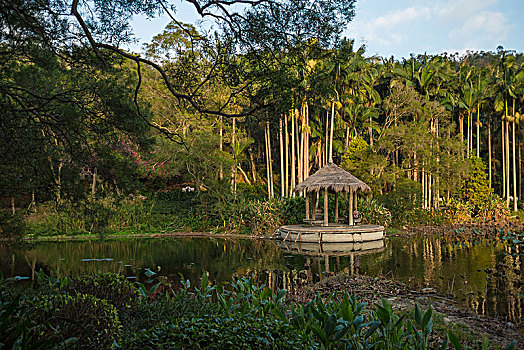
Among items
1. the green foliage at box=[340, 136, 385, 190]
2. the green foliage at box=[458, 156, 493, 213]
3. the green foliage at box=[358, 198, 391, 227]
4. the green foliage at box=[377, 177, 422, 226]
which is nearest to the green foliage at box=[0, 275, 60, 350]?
the green foliage at box=[358, 198, 391, 227]

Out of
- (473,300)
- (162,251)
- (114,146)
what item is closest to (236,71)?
(114,146)

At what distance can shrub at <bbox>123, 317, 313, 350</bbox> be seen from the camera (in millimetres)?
2432

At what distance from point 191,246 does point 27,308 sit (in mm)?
12068

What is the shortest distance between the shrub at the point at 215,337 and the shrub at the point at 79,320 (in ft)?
0.70

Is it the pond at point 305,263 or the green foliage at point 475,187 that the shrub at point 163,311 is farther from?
the green foliage at point 475,187

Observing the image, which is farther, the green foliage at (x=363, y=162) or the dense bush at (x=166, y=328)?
the green foliage at (x=363, y=162)

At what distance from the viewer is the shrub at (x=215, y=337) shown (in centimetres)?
243

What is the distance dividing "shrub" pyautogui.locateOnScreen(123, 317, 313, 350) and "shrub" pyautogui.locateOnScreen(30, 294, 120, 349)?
0.21 meters

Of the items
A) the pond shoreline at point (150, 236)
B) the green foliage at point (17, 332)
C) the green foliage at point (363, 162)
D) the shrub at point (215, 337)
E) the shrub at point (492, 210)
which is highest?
the green foliage at point (363, 162)

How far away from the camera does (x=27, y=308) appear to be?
8.98 feet

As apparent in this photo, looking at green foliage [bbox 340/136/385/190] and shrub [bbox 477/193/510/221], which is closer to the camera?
green foliage [bbox 340/136/385/190]

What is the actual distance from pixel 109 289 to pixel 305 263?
761 cm

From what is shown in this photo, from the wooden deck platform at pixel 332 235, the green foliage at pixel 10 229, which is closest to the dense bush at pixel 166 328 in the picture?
the green foliage at pixel 10 229

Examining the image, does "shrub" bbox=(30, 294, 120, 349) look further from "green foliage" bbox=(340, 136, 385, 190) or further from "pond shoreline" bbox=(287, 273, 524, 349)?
"green foliage" bbox=(340, 136, 385, 190)
